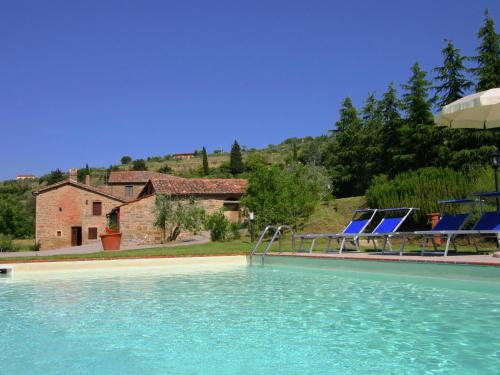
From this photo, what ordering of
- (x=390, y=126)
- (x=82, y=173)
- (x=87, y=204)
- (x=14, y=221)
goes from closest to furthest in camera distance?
1. (x=390, y=126)
2. (x=87, y=204)
3. (x=14, y=221)
4. (x=82, y=173)

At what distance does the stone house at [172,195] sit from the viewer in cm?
2877

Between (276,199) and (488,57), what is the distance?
1158 cm

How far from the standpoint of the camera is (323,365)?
3.49 meters

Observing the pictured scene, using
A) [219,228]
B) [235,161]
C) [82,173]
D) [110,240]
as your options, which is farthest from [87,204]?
[82,173]

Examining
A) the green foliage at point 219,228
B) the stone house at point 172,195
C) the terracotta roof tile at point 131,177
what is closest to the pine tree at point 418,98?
the green foliage at point 219,228

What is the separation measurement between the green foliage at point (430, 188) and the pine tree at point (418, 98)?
20.7 feet

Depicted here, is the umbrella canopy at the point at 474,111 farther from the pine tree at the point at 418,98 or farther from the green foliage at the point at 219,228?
the green foliage at the point at 219,228

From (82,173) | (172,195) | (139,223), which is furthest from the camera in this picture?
(82,173)

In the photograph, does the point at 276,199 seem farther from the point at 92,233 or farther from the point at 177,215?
the point at 92,233

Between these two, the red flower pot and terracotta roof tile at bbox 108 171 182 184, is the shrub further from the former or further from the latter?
terracotta roof tile at bbox 108 171 182 184

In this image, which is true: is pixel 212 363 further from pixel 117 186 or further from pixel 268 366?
pixel 117 186

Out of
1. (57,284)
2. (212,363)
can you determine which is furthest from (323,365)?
(57,284)

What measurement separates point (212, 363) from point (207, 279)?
618 centimetres

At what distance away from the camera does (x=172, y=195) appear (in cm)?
3158
